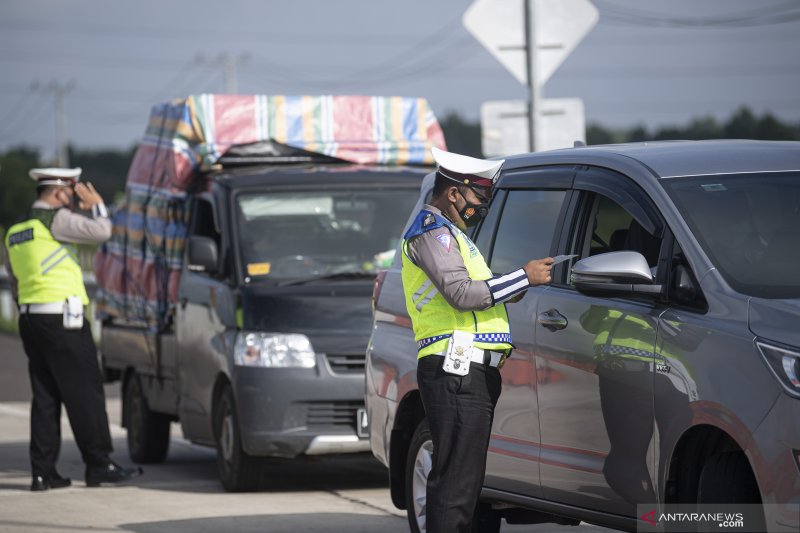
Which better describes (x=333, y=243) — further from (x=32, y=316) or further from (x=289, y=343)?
(x=32, y=316)

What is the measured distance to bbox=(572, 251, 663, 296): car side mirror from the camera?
17.8 ft

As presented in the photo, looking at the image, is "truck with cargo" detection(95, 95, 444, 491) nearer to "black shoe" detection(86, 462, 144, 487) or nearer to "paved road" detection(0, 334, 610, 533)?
"paved road" detection(0, 334, 610, 533)

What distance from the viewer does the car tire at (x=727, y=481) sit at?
200 inches

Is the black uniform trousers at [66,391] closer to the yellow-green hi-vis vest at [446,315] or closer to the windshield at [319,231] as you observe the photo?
A: the windshield at [319,231]

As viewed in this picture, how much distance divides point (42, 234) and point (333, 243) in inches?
79.9

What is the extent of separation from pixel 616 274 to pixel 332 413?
190 inches

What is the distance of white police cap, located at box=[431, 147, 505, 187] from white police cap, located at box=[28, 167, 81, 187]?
5.30 m

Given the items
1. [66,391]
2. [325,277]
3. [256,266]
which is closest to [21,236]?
[66,391]

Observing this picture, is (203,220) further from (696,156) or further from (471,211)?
(696,156)

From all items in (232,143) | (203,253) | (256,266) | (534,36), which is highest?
(534,36)

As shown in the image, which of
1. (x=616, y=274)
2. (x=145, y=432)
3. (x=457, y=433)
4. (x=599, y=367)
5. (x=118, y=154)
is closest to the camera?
(x=616, y=274)

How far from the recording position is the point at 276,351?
397 inches

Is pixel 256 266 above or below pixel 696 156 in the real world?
below

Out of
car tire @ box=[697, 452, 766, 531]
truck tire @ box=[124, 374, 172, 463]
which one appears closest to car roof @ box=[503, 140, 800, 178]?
car tire @ box=[697, 452, 766, 531]
